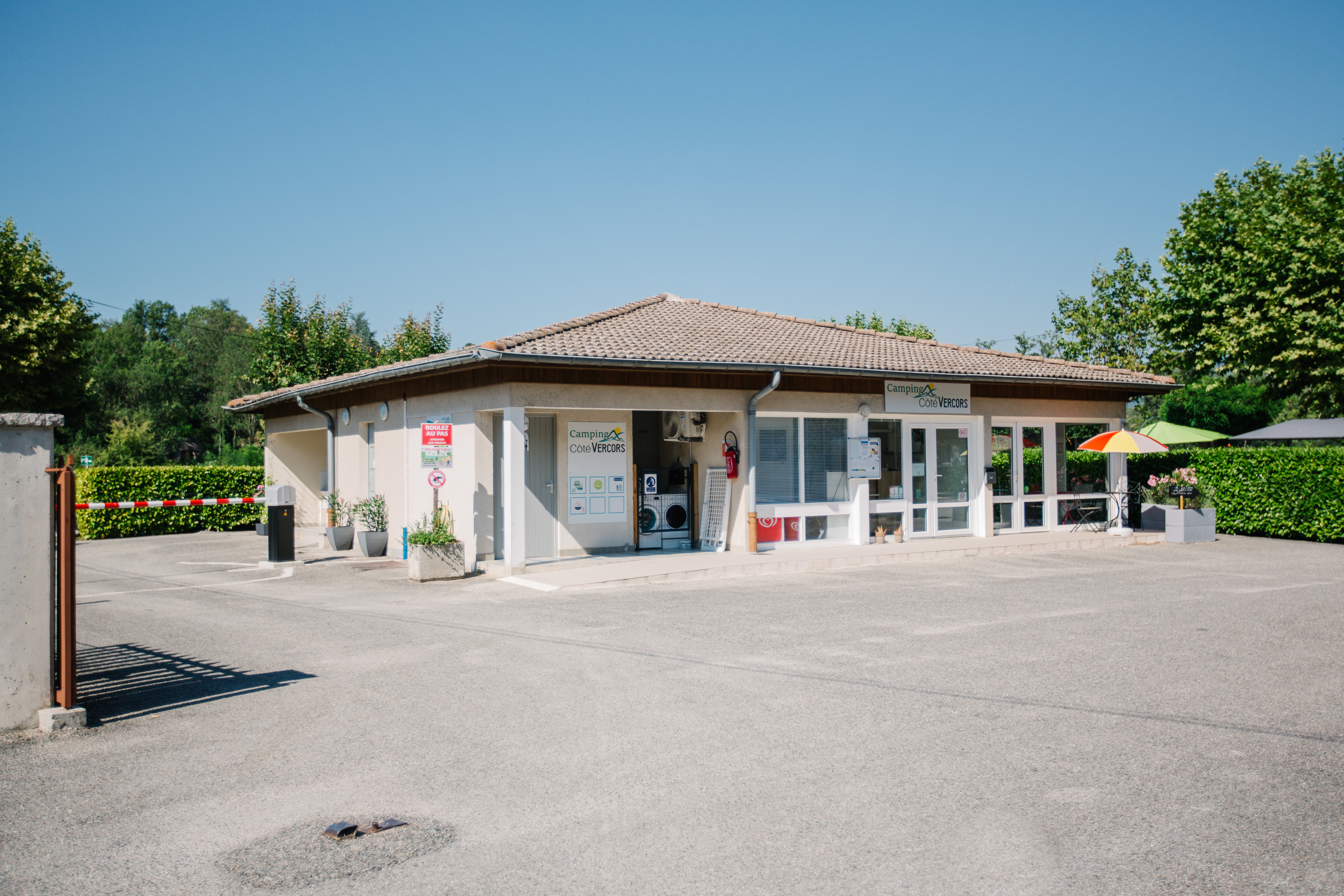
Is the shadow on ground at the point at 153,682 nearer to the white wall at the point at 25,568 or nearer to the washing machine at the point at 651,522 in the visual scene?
the white wall at the point at 25,568

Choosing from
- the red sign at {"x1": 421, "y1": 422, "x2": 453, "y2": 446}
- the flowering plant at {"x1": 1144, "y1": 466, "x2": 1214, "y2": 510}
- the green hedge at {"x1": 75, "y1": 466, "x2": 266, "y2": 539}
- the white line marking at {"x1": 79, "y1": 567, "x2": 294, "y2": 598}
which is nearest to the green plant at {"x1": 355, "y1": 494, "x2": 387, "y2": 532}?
the white line marking at {"x1": 79, "y1": 567, "x2": 294, "y2": 598}

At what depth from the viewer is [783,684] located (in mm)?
6645

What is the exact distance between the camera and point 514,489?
12.8 m

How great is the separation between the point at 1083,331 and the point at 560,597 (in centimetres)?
3331

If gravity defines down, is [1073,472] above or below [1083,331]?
below

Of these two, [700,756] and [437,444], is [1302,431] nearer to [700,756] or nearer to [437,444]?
[437,444]

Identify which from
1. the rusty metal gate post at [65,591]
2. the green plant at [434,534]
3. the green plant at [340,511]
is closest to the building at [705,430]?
the green plant at [340,511]

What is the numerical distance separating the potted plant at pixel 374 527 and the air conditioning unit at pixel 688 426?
552 centimetres

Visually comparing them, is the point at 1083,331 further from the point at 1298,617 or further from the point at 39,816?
the point at 39,816

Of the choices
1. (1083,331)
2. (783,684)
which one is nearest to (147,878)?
(783,684)

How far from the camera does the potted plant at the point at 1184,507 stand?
59.2 feet

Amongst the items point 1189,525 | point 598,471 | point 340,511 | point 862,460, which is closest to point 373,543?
point 340,511

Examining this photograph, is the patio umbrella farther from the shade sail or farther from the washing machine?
the shade sail

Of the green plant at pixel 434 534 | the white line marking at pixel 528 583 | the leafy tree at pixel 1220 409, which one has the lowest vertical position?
the white line marking at pixel 528 583
